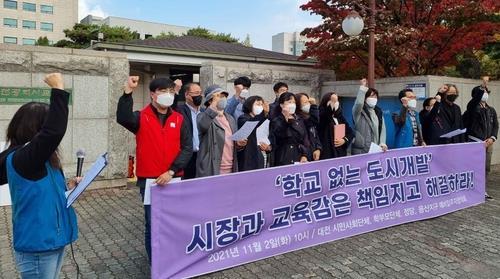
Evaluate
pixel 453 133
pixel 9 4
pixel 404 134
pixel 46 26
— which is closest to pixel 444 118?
pixel 453 133

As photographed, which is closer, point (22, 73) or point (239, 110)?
point (239, 110)

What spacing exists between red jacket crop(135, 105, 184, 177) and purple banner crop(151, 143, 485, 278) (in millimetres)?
248

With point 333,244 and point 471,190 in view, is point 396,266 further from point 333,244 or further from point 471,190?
point 471,190

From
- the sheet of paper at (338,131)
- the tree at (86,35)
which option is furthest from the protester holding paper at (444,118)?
the tree at (86,35)

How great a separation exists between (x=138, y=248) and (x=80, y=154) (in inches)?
85.6

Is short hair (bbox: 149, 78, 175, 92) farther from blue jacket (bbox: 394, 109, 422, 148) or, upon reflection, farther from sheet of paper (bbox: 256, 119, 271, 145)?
blue jacket (bbox: 394, 109, 422, 148)

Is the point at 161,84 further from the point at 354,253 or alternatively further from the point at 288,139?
the point at 354,253

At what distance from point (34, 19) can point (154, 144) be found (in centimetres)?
6969

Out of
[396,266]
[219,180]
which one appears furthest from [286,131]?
[396,266]

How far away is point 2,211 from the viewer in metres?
6.05

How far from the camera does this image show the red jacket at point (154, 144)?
11.8ft

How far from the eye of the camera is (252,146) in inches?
190

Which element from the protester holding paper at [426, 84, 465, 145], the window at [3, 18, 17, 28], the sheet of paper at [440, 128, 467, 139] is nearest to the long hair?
the sheet of paper at [440, 128, 467, 139]

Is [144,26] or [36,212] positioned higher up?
[144,26]
